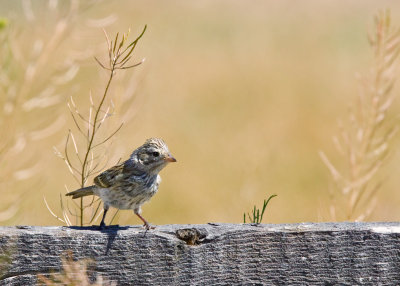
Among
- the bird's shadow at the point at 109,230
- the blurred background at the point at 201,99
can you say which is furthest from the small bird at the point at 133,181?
the bird's shadow at the point at 109,230

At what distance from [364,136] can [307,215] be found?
4.96 meters

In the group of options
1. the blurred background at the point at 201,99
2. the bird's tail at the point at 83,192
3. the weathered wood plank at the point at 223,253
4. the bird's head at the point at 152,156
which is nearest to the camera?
the weathered wood plank at the point at 223,253

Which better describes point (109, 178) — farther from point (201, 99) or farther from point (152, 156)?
point (201, 99)

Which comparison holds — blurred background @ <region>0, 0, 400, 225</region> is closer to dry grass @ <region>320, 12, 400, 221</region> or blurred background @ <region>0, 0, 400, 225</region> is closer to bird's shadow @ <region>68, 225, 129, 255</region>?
dry grass @ <region>320, 12, 400, 221</region>

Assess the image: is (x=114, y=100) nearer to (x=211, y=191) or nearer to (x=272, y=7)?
(x=211, y=191)

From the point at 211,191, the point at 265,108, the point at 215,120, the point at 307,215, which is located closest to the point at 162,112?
the point at 215,120

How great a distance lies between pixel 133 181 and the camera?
3.78m

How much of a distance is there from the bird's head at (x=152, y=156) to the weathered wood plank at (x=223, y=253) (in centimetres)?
95

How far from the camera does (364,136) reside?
15.0 ft

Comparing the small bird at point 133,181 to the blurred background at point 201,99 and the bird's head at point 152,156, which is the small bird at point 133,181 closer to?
the bird's head at point 152,156

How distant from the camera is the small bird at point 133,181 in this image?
3.71 meters

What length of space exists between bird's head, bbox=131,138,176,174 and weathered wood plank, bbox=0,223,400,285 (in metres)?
0.95

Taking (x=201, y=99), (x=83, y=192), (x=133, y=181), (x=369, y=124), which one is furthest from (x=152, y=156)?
(x=201, y=99)

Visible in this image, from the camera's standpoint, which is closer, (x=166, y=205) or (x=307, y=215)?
(x=307, y=215)
